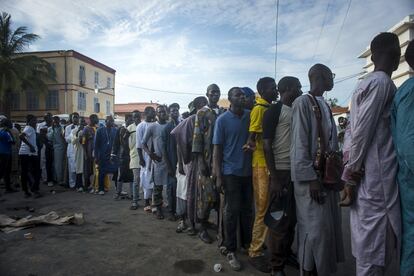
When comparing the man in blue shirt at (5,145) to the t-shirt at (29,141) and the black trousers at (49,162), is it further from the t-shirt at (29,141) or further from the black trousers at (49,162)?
the black trousers at (49,162)

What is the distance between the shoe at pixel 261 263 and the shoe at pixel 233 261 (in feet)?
0.58

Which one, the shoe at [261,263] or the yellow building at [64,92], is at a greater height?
the yellow building at [64,92]

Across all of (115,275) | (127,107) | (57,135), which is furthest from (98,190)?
(127,107)

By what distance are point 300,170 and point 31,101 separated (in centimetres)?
3983

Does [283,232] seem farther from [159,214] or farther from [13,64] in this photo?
[13,64]

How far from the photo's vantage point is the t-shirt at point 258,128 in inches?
142

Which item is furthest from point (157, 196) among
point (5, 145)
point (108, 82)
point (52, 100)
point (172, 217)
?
point (108, 82)

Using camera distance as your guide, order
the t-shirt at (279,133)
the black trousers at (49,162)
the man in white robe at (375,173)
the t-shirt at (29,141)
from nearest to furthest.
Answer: the man in white robe at (375,173) → the t-shirt at (279,133) → the t-shirt at (29,141) → the black trousers at (49,162)

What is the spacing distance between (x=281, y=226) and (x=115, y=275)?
1.82 m

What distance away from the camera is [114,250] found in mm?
4086

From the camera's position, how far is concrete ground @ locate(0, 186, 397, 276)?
3480 millimetres

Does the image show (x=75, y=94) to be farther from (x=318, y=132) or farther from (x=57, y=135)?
(x=318, y=132)

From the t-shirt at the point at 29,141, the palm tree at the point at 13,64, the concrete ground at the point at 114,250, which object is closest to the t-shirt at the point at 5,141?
the t-shirt at the point at 29,141

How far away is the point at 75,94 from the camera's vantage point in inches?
1400
